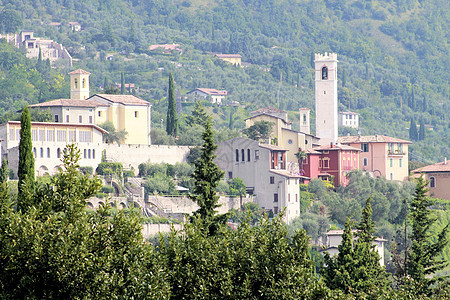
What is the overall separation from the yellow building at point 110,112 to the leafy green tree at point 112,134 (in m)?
0.58

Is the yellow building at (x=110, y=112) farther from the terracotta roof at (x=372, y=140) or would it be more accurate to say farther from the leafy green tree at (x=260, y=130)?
the terracotta roof at (x=372, y=140)

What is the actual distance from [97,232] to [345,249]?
1478cm

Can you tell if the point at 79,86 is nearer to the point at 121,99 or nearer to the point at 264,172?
the point at 121,99

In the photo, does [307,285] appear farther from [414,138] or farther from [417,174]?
[414,138]

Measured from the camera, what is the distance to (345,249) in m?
39.6

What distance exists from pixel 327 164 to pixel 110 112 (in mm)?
18068

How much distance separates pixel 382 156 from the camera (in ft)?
295

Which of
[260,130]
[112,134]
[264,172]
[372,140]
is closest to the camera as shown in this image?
[264,172]

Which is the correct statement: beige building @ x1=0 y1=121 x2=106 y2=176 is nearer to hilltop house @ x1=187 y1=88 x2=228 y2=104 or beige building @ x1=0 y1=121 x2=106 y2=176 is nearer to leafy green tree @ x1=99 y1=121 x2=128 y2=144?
leafy green tree @ x1=99 y1=121 x2=128 y2=144

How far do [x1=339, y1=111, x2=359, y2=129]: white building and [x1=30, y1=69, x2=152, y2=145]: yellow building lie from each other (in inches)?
2706

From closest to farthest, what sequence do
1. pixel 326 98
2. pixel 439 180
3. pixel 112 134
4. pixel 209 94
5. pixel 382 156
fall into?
1. pixel 112 134
2. pixel 439 180
3. pixel 382 156
4. pixel 326 98
5. pixel 209 94

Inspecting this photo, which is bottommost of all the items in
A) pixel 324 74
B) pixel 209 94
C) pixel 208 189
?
pixel 208 189

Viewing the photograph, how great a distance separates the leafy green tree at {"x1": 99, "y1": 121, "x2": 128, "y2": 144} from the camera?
7862 centimetres

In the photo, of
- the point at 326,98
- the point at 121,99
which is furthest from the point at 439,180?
the point at 121,99
